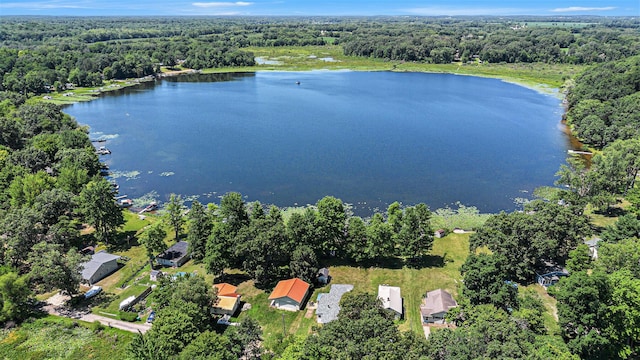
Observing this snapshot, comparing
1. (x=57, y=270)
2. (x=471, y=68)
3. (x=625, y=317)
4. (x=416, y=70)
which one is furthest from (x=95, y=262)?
(x=471, y=68)

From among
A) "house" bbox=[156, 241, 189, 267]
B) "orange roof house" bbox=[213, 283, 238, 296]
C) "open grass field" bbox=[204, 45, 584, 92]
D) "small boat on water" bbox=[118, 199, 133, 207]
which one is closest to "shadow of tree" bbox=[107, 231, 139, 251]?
"house" bbox=[156, 241, 189, 267]

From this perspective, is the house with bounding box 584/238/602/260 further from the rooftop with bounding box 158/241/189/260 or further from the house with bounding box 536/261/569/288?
the rooftop with bounding box 158/241/189/260

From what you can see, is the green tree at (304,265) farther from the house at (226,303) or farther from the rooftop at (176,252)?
the rooftop at (176,252)

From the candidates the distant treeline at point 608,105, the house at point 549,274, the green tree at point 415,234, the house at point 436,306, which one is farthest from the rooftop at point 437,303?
the distant treeline at point 608,105

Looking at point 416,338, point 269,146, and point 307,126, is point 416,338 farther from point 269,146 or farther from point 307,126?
point 307,126

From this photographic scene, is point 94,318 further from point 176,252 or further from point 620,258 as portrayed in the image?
point 620,258

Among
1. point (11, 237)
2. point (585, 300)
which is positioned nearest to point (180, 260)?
point (11, 237)
